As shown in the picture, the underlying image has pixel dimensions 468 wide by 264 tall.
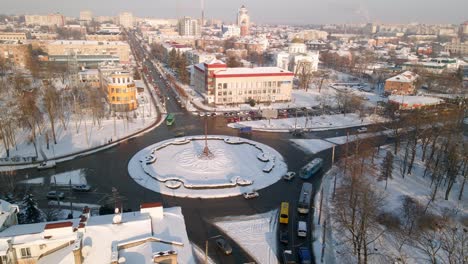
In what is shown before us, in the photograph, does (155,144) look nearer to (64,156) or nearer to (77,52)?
(64,156)

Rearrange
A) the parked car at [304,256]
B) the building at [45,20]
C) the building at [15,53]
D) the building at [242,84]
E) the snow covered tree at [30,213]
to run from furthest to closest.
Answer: the building at [45,20] → the building at [15,53] → the building at [242,84] → the snow covered tree at [30,213] → the parked car at [304,256]

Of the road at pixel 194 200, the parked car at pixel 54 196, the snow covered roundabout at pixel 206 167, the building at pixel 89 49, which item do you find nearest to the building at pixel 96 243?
the road at pixel 194 200

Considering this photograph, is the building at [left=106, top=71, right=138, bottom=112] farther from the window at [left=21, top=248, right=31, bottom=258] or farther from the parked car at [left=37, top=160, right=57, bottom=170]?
the window at [left=21, top=248, right=31, bottom=258]

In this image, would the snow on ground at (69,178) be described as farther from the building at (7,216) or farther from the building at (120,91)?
the building at (120,91)

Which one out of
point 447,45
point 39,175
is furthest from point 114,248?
point 447,45

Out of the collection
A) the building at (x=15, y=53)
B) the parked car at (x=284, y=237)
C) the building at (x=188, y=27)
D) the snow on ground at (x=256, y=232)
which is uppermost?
the building at (x=188, y=27)

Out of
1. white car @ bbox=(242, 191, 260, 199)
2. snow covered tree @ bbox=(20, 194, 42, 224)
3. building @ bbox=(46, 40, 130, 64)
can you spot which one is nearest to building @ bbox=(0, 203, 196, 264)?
snow covered tree @ bbox=(20, 194, 42, 224)
